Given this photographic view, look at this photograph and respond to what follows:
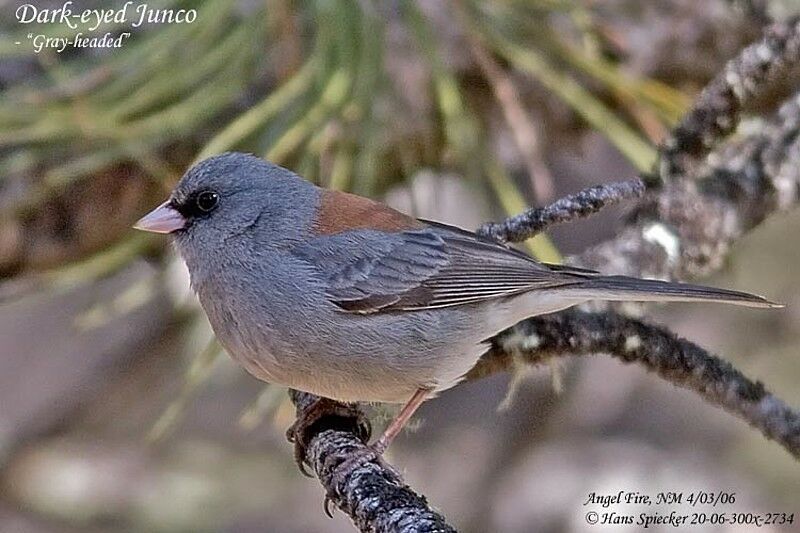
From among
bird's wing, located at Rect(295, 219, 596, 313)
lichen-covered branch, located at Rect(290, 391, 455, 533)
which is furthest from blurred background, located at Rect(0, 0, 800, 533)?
lichen-covered branch, located at Rect(290, 391, 455, 533)

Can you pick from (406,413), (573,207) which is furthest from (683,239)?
(406,413)

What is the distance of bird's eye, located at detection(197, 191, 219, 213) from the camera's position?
1878 mm

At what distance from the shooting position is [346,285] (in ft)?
5.98

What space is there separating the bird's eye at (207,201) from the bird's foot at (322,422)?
1.25 feet

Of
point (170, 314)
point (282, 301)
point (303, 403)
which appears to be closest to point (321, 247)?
point (282, 301)

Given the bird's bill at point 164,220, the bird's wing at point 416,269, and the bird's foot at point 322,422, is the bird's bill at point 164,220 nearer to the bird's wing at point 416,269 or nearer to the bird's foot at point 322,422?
the bird's wing at point 416,269

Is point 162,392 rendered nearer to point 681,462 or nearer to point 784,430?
point 681,462

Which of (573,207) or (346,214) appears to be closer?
(573,207)

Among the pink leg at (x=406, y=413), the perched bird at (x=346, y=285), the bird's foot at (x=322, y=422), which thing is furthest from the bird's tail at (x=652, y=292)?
the bird's foot at (x=322, y=422)

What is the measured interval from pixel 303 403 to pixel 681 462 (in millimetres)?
1605

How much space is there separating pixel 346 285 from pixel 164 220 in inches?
12.8

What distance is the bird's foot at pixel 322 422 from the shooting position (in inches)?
70.9

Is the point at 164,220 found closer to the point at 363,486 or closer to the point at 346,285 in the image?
the point at 346,285

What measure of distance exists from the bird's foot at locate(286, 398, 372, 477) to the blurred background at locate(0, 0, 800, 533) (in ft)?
0.69
